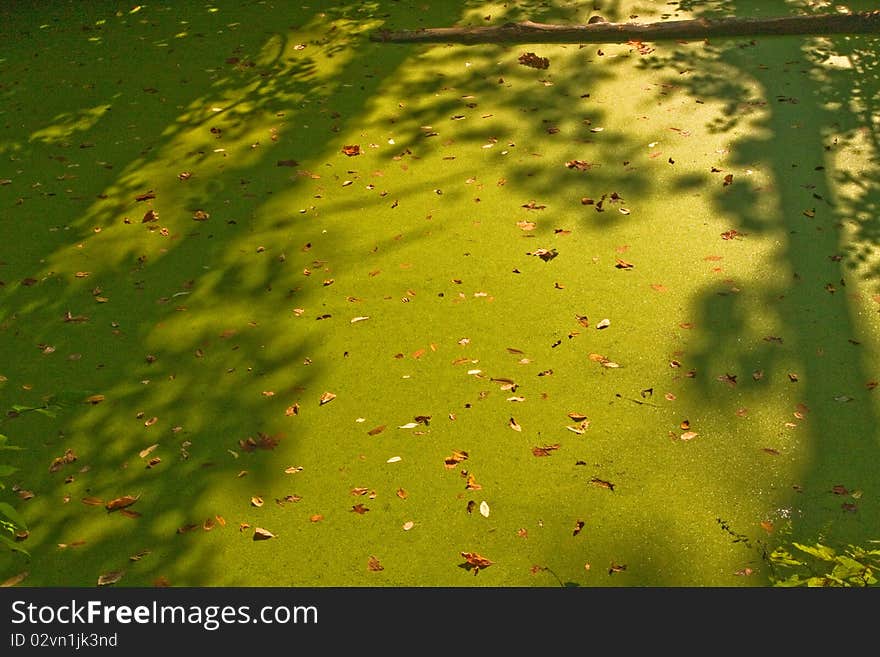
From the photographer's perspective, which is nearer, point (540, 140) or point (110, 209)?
point (110, 209)

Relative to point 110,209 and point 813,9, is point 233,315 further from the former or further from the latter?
point 813,9

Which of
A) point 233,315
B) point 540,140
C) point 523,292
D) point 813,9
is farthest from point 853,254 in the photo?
point 813,9

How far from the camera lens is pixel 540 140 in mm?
6000

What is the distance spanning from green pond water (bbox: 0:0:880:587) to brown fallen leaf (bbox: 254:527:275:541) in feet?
0.10

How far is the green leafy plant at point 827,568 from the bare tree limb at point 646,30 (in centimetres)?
534

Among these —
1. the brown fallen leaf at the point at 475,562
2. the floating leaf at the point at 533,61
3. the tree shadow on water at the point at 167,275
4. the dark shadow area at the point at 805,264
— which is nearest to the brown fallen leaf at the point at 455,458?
the brown fallen leaf at the point at 475,562

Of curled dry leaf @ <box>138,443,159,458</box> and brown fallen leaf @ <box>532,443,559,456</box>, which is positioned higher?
curled dry leaf @ <box>138,443,159,458</box>

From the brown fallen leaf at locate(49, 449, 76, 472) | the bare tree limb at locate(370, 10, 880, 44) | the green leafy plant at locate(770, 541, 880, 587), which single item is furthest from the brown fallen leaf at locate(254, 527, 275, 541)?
the bare tree limb at locate(370, 10, 880, 44)

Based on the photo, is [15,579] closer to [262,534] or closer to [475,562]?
[262,534]

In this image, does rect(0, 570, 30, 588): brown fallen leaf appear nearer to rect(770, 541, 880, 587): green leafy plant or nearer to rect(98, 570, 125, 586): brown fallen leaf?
rect(98, 570, 125, 586): brown fallen leaf

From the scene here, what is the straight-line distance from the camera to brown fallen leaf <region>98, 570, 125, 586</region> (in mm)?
3197

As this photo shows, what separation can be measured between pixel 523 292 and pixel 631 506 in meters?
1.51

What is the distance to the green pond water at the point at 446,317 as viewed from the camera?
132 inches

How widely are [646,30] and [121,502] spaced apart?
5.91 metres
